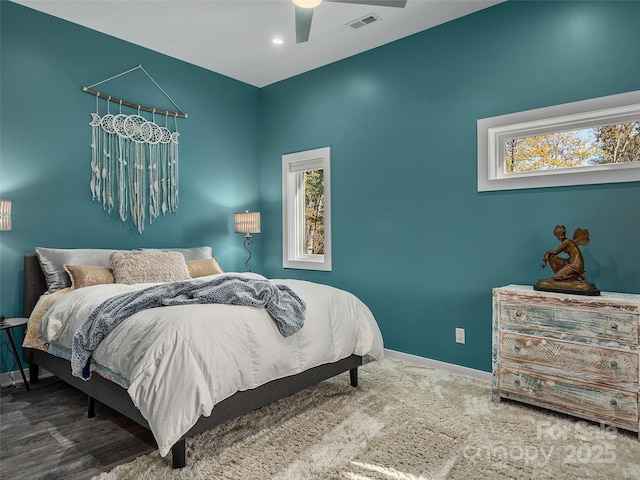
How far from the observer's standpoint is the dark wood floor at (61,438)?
Answer: 2.02 meters

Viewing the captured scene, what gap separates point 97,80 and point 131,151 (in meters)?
0.65

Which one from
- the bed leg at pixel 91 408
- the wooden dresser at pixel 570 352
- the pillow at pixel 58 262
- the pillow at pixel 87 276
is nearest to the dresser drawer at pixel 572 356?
the wooden dresser at pixel 570 352

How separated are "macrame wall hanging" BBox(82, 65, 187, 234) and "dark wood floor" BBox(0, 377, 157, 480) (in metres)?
1.66

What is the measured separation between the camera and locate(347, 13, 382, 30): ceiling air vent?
11.2 feet

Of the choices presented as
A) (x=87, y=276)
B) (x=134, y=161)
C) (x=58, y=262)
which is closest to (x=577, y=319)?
(x=87, y=276)

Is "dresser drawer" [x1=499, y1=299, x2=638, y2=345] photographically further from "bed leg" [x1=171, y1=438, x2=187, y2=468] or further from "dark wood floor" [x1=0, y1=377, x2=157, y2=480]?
"dark wood floor" [x1=0, y1=377, x2=157, y2=480]

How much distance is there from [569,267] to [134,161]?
3.65 meters

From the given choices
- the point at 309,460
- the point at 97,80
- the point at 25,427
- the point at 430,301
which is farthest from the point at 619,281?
the point at 97,80

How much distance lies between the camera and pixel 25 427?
8.07ft

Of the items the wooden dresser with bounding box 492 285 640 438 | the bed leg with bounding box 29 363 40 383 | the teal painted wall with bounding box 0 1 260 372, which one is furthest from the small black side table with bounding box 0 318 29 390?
the wooden dresser with bounding box 492 285 640 438

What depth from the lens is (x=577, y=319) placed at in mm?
2461

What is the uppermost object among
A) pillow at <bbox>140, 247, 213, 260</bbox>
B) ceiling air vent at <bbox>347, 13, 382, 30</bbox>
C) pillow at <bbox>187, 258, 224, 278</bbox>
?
ceiling air vent at <bbox>347, 13, 382, 30</bbox>

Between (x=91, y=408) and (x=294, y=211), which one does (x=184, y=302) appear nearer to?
(x=91, y=408)

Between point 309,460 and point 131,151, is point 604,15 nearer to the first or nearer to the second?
point 309,460
